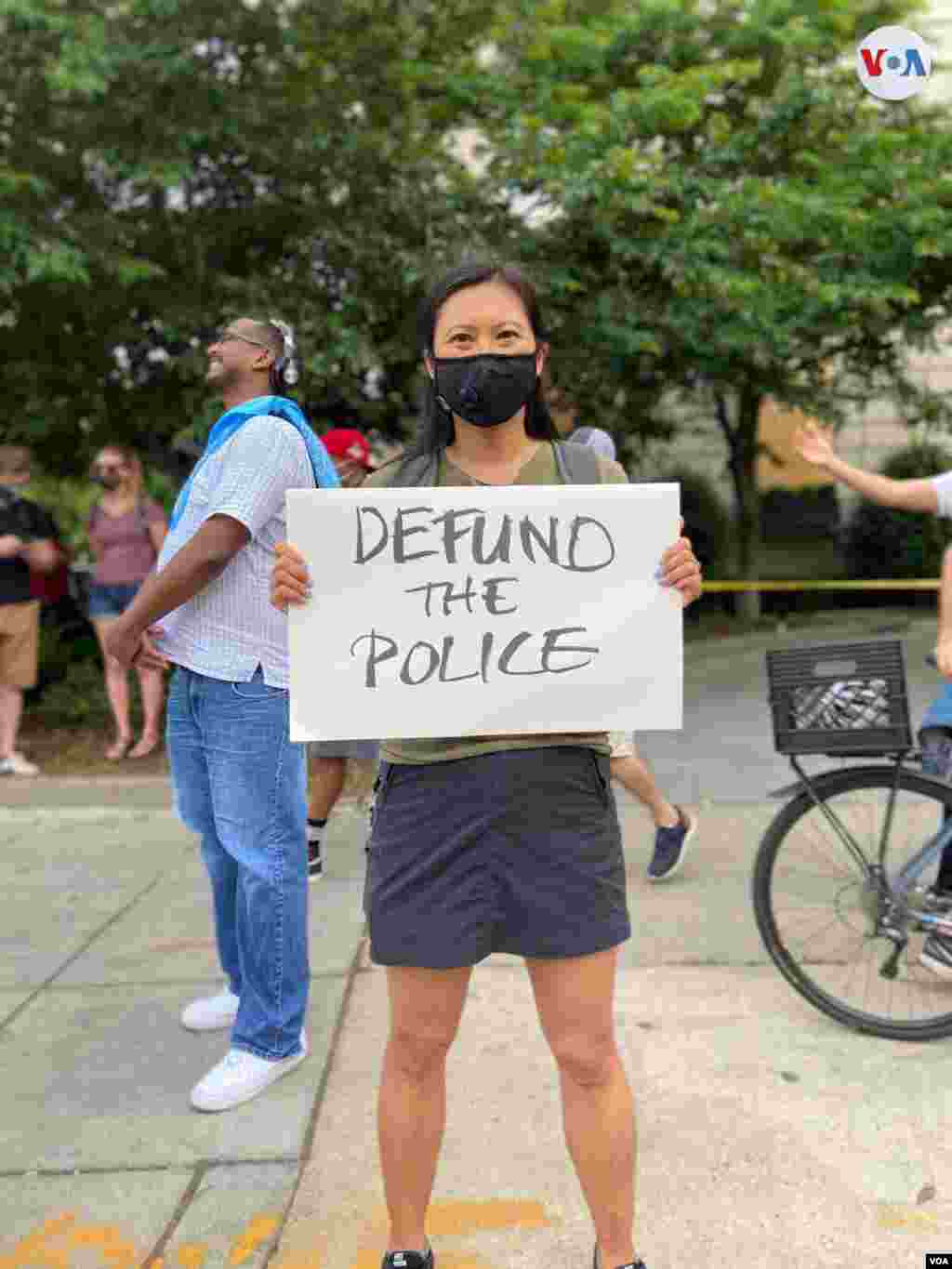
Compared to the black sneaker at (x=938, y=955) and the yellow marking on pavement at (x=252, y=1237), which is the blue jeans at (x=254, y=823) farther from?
the black sneaker at (x=938, y=955)

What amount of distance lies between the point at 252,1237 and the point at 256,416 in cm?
184

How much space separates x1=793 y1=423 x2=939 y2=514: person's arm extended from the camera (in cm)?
356

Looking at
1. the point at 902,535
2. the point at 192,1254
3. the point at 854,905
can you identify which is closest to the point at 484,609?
the point at 192,1254

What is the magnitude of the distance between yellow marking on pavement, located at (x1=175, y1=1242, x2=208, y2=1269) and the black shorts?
87 centimetres

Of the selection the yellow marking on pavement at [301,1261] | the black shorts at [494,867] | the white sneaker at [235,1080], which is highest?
the black shorts at [494,867]

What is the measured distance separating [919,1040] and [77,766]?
5.15 m

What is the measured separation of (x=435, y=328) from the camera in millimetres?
2223

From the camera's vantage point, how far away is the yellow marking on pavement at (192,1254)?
8.25ft

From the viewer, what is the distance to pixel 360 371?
8.39 m

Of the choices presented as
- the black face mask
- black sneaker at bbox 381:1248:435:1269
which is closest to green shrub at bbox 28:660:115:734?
black sneaker at bbox 381:1248:435:1269

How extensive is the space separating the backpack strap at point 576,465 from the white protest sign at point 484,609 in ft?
0.20

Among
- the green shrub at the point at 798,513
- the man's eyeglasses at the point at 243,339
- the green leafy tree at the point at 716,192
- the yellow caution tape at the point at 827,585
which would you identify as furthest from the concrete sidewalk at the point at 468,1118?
the green shrub at the point at 798,513

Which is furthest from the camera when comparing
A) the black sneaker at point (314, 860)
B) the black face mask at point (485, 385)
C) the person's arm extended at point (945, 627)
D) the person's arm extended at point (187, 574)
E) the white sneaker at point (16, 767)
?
the white sneaker at point (16, 767)

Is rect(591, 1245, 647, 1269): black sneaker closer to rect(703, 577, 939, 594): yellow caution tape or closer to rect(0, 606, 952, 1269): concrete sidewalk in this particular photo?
rect(0, 606, 952, 1269): concrete sidewalk
